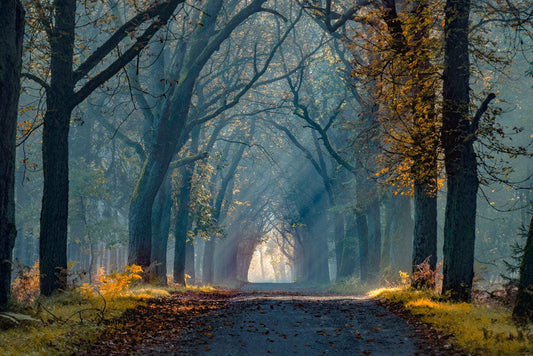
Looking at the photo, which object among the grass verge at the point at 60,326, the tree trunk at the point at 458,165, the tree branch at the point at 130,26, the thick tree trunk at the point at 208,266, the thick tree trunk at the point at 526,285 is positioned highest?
the tree branch at the point at 130,26

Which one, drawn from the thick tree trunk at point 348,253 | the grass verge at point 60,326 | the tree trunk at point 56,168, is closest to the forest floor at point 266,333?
the grass verge at point 60,326

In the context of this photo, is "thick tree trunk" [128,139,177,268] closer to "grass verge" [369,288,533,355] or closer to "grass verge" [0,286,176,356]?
"grass verge" [0,286,176,356]

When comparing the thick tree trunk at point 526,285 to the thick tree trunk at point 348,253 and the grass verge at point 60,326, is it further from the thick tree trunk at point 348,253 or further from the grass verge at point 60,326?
the thick tree trunk at point 348,253

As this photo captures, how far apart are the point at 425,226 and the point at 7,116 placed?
11.5 m

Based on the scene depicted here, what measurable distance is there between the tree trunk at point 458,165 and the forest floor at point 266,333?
201 centimetres

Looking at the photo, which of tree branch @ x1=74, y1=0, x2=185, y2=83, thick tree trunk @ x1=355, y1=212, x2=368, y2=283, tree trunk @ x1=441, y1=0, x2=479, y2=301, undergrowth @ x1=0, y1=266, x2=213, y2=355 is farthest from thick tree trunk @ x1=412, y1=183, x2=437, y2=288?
thick tree trunk @ x1=355, y1=212, x2=368, y2=283

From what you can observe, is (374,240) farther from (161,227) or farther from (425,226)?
(425,226)

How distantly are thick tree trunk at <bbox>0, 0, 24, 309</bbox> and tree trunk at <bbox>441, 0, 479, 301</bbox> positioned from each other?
361 inches

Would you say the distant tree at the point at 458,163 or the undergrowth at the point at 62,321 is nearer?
the undergrowth at the point at 62,321

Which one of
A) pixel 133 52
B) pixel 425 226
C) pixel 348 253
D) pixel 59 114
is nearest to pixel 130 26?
pixel 133 52

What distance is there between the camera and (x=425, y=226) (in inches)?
628

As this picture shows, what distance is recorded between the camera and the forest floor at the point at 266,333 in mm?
8336

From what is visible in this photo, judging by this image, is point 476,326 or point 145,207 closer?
point 476,326

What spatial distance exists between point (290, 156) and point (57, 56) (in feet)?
119
